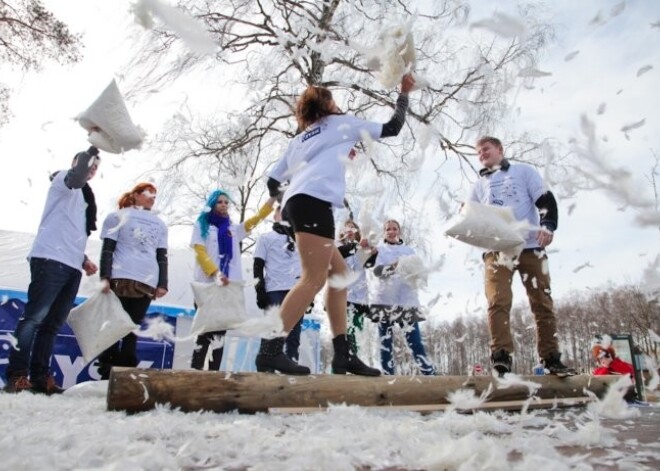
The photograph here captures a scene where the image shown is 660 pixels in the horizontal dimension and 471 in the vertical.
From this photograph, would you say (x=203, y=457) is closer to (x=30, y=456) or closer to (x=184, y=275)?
(x=30, y=456)

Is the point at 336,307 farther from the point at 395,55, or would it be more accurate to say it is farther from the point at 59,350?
the point at 59,350

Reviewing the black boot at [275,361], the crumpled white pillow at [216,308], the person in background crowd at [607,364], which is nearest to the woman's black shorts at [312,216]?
the black boot at [275,361]

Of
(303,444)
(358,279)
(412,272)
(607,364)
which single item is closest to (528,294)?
(412,272)

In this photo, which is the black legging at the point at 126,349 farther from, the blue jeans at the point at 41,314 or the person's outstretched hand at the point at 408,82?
the person's outstretched hand at the point at 408,82

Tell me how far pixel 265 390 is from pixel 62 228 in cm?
202

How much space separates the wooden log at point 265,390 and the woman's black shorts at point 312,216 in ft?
2.31

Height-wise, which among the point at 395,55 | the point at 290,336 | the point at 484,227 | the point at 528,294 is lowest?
the point at 290,336

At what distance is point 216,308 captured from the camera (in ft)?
11.5

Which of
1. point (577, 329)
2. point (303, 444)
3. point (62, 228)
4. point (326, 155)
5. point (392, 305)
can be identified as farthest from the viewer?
point (577, 329)

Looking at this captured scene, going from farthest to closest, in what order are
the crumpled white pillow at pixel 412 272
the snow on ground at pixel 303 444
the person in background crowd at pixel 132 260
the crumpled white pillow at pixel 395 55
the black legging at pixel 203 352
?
the crumpled white pillow at pixel 412 272
the black legging at pixel 203 352
the person in background crowd at pixel 132 260
the crumpled white pillow at pixel 395 55
the snow on ground at pixel 303 444

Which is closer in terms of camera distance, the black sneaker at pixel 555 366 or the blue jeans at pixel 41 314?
the blue jeans at pixel 41 314

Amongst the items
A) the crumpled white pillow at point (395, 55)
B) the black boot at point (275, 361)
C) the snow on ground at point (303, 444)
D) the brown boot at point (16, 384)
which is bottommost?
the snow on ground at point (303, 444)

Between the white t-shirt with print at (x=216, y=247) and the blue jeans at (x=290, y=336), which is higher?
the white t-shirt with print at (x=216, y=247)

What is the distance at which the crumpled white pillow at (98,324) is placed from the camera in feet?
10.2
